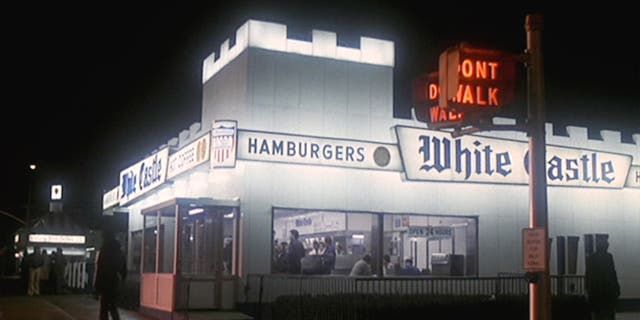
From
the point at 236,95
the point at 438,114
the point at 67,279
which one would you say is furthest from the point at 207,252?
the point at 67,279

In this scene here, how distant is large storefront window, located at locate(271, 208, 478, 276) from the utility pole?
34.5ft

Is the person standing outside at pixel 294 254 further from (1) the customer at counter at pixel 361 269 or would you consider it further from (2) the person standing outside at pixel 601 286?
(2) the person standing outside at pixel 601 286

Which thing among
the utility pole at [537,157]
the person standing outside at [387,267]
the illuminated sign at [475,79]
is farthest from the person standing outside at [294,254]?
the illuminated sign at [475,79]

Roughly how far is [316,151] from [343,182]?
1.37 metres

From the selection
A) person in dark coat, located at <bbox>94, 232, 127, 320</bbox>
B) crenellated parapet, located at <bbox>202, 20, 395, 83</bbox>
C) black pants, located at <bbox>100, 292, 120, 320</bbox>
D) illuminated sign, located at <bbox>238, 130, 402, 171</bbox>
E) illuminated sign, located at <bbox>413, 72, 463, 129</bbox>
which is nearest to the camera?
illuminated sign, located at <bbox>413, 72, 463, 129</bbox>

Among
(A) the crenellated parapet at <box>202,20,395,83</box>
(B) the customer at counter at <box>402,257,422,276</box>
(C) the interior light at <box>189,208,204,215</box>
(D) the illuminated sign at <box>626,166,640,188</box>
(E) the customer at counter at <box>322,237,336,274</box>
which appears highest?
(A) the crenellated parapet at <box>202,20,395,83</box>

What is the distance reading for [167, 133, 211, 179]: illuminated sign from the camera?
1853 centimetres

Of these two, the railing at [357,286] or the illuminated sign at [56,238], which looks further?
the illuminated sign at [56,238]

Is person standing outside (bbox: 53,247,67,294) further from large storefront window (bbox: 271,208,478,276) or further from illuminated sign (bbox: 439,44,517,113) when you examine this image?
illuminated sign (bbox: 439,44,517,113)

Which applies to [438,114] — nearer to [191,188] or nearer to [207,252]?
[207,252]

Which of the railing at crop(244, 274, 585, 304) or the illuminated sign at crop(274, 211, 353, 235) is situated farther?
the illuminated sign at crop(274, 211, 353, 235)

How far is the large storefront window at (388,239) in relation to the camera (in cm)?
2059

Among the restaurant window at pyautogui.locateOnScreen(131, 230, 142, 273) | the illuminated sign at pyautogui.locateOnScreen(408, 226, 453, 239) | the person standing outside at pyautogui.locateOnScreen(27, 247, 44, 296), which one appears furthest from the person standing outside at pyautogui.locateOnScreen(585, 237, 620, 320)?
the person standing outside at pyautogui.locateOnScreen(27, 247, 44, 296)

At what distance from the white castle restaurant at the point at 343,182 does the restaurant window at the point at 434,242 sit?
0.14 feet
